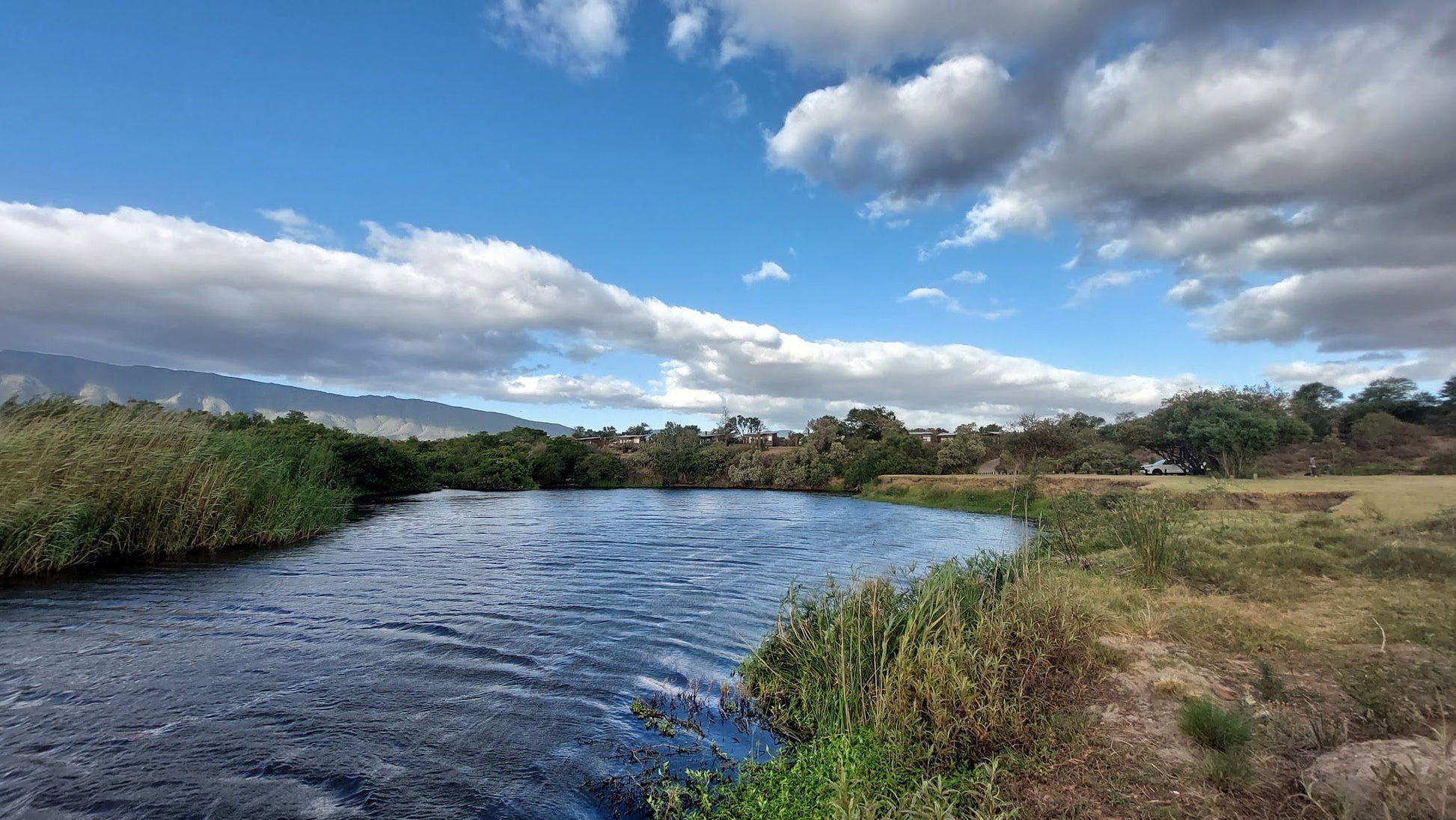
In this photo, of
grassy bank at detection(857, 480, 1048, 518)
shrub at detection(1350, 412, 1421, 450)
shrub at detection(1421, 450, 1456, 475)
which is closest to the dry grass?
grassy bank at detection(857, 480, 1048, 518)

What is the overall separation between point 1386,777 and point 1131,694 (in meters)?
2.88

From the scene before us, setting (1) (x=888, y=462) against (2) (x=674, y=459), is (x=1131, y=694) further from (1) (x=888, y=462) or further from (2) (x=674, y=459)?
(2) (x=674, y=459)

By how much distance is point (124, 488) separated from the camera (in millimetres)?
16641

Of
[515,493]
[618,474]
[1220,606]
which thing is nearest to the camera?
[1220,606]

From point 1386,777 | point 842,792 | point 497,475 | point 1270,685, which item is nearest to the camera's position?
point 1386,777

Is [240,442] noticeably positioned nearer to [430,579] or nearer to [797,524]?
[430,579]

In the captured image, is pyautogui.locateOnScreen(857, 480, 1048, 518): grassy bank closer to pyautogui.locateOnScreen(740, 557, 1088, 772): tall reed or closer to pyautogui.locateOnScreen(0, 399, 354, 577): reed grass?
pyautogui.locateOnScreen(740, 557, 1088, 772): tall reed

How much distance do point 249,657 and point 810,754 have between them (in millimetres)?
9835

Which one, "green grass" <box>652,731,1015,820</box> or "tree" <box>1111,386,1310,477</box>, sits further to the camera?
"tree" <box>1111,386,1310,477</box>

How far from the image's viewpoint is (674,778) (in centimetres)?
627

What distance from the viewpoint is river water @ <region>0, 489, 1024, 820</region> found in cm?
623

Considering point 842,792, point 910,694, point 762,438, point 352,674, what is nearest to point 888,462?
point 762,438

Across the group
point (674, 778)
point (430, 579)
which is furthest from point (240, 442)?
point (674, 778)

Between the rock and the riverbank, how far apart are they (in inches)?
0.6
